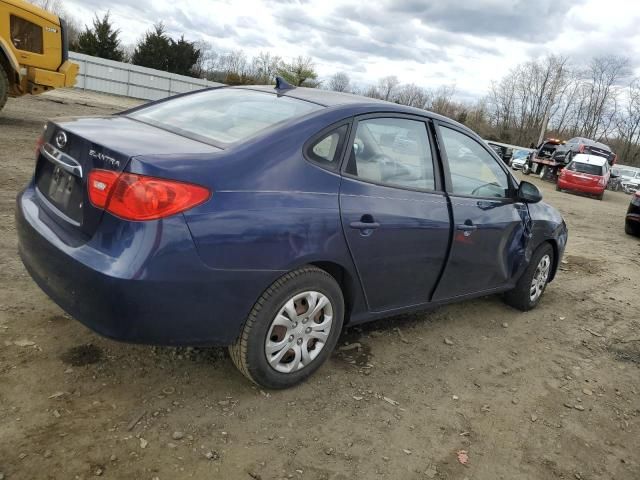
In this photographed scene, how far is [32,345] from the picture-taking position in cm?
306

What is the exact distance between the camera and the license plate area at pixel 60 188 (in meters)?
2.56

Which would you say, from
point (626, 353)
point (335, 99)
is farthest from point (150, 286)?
point (626, 353)

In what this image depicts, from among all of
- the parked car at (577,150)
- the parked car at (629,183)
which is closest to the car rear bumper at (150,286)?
the parked car at (577,150)

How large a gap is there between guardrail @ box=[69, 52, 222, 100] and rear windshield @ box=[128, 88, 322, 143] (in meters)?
27.0

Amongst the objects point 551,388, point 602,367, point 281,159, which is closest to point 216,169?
point 281,159

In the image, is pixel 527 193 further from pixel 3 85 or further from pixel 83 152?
pixel 3 85

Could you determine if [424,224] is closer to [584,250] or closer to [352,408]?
[352,408]

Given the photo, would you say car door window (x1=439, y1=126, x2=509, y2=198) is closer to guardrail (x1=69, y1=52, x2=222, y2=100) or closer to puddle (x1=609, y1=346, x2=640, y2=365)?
puddle (x1=609, y1=346, x2=640, y2=365)

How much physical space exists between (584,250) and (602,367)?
17.7 ft

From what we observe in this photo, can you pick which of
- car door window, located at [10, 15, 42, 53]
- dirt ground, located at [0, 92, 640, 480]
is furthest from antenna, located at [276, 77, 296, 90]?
car door window, located at [10, 15, 42, 53]

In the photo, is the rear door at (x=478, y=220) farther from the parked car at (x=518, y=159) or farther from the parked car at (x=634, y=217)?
the parked car at (x=518, y=159)

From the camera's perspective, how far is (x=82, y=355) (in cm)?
304

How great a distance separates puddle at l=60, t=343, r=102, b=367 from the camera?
2.97 meters

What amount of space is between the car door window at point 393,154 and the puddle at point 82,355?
1792mm
